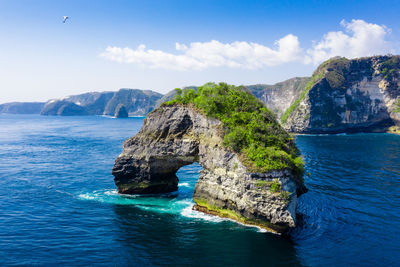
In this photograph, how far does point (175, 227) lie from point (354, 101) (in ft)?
431

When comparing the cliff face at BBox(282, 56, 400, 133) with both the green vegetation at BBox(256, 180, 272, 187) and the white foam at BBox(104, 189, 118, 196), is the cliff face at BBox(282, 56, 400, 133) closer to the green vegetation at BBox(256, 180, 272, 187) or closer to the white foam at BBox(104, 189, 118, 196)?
the white foam at BBox(104, 189, 118, 196)

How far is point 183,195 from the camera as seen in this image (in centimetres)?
4081

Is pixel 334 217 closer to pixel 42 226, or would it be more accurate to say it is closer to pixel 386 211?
pixel 386 211

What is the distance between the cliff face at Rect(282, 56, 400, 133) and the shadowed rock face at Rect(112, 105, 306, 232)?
103 meters

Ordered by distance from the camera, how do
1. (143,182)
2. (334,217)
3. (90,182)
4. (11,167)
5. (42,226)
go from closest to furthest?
1. (42,226)
2. (334,217)
3. (143,182)
4. (90,182)
5. (11,167)

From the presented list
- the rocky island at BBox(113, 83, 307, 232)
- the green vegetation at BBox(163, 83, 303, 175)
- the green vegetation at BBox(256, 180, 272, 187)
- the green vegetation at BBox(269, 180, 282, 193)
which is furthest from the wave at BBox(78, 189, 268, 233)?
the green vegetation at BBox(163, 83, 303, 175)

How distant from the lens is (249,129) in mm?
30781

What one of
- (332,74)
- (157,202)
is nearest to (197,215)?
(157,202)

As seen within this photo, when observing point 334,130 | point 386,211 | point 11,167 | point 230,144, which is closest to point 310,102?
point 334,130

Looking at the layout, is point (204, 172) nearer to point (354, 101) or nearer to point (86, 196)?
point (86, 196)

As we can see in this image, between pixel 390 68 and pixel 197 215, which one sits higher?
pixel 390 68

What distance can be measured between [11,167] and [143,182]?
33847 mm

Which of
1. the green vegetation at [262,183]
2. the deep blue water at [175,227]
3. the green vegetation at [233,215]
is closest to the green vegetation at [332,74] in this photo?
the deep blue water at [175,227]

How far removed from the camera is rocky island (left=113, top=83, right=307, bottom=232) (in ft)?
89.8
